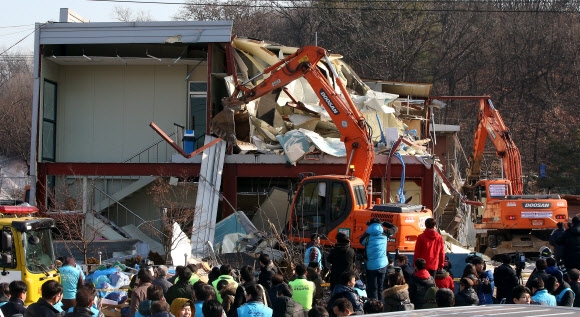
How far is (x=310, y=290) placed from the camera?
11719 millimetres

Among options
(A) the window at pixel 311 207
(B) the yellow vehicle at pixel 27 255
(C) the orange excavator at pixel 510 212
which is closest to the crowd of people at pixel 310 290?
(B) the yellow vehicle at pixel 27 255

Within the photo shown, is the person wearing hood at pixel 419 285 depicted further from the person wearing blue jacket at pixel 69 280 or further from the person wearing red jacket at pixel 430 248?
the person wearing blue jacket at pixel 69 280

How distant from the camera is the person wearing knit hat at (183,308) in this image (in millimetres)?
9150

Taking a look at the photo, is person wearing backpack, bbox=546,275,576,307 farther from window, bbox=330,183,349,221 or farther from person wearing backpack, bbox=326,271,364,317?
window, bbox=330,183,349,221

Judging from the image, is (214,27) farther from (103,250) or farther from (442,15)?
(442,15)

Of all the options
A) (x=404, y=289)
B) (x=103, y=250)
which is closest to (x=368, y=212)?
(x=404, y=289)

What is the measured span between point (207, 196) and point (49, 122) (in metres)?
7.20

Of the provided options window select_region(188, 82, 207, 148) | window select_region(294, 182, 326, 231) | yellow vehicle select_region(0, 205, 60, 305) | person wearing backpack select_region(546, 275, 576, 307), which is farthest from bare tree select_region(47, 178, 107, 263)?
person wearing backpack select_region(546, 275, 576, 307)

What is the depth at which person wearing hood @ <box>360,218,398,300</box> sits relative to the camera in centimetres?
1552

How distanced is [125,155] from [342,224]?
13.6m

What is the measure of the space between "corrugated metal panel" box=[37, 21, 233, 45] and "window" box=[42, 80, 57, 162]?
195 centimetres

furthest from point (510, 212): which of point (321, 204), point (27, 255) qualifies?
point (27, 255)

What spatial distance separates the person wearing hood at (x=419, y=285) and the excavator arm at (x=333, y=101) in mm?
7966

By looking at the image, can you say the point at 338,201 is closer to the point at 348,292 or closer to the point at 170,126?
the point at 348,292
